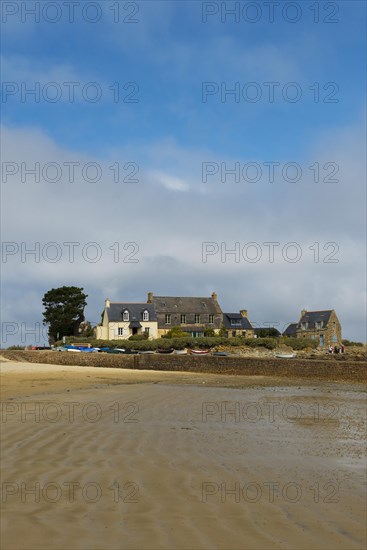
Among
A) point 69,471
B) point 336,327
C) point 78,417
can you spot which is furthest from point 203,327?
point 69,471

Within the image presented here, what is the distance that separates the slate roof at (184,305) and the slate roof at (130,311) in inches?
87.0

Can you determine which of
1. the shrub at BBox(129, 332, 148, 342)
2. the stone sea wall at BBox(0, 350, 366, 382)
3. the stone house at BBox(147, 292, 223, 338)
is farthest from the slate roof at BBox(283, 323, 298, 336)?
the stone sea wall at BBox(0, 350, 366, 382)

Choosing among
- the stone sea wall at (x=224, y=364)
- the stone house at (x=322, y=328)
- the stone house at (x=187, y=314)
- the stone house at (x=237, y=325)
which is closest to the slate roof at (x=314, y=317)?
the stone house at (x=322, y=328)

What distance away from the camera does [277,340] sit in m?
73.8

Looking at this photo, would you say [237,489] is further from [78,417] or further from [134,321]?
[134,321]

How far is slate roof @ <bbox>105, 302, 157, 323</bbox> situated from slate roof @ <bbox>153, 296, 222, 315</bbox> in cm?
221

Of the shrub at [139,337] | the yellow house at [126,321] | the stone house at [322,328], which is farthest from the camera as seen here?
the stone house at [322,328]

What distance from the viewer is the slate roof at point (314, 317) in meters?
83.8

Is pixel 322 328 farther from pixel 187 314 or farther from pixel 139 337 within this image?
pixel 139 337

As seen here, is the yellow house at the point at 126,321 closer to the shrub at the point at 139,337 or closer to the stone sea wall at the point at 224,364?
the shrub at the point at 139,337

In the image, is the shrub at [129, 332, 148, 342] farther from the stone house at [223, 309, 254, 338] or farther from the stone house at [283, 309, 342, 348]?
the stone house at [283, 309, 342, 348]

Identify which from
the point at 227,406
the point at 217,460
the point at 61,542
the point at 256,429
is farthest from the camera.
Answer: the point at 227,406

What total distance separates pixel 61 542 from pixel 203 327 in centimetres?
7645

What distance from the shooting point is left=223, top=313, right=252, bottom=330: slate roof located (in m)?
83.2
